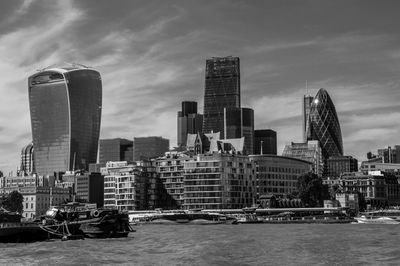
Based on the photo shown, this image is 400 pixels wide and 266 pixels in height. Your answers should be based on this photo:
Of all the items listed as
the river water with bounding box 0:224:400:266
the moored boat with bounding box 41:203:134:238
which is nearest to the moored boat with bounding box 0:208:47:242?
the river water with bounding box 0:224:400:266

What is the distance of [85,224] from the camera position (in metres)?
152

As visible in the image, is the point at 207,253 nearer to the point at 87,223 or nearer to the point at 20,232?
the point at 20,232

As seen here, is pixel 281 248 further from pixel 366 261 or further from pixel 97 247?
pixel 97 247

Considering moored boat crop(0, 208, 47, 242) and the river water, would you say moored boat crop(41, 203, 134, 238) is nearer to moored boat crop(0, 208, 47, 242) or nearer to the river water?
moored boat crop(0, 208, 47, 242)

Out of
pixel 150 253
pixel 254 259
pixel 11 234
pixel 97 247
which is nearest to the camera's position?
pixel 254 259

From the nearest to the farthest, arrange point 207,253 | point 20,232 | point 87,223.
Result: point 207,253 → point 20,232 → point 87,223

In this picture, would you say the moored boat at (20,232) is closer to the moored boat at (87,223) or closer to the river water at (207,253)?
the river water at (207,253)

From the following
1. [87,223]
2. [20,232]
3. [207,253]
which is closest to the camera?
[207,253]

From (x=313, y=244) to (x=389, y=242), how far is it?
1500 centimetres

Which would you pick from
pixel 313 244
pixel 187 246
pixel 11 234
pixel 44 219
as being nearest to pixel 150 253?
pixel 187 246

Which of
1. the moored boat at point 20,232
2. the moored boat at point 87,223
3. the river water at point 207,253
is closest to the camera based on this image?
the river water at point 207,253

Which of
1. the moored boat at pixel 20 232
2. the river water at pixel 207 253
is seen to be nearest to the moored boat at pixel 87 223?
the moored boat at pixel 20 232

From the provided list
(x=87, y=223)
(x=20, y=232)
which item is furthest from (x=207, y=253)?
(x=87, y=223)

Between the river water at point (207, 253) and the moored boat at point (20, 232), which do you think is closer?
the river water at point (207, 253)
